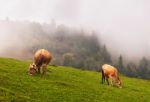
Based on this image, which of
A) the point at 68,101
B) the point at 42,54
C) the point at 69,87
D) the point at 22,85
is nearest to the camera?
the point at 68,101

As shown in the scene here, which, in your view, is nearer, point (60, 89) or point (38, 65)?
point (60, 89)

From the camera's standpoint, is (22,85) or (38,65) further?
(38,65)

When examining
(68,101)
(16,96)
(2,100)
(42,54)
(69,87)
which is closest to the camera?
(2,100)

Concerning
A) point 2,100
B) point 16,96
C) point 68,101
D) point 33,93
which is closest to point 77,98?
point 68,101

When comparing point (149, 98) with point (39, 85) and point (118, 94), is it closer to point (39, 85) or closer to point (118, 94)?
point (118, 94)

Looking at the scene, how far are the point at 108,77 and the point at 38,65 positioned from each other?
959 cm

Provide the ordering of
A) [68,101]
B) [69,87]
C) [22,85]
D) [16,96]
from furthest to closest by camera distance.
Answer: [69,87] → [22,85] → [68,101] → [16,96]

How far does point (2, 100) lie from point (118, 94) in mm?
17939

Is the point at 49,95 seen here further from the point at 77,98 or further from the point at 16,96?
the point at 16,96

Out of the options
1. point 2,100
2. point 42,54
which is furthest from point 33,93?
point 42,54

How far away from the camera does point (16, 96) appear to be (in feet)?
91.4

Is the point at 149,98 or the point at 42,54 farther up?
the point at 42,54

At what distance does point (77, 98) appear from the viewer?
33.6m

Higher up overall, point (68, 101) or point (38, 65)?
point (38, 65)
